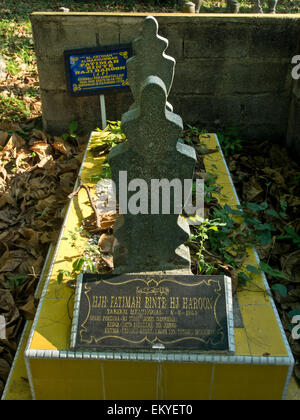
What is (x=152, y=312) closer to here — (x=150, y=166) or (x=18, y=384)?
(x=150, y=166)

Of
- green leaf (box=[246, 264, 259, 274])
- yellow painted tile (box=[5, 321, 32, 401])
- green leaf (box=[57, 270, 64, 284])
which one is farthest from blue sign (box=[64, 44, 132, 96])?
yellow painted tile (box=[5, 321, 32, 401])

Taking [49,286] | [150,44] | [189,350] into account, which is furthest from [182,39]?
[189,350]

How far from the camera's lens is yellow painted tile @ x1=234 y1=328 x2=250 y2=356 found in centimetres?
293

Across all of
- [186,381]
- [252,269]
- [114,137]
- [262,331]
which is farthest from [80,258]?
[114,137]

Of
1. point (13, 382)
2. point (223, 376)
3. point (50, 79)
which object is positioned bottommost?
point (13, 382)

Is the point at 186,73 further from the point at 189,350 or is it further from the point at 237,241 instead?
the point at 189,350

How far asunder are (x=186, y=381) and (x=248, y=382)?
1.32ft

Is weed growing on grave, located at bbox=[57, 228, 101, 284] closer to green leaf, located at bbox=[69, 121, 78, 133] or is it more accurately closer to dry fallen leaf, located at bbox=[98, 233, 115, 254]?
dry fallen leaf, located at bbox=[98, 233, 115, 254]

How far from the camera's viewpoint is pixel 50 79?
568 centimetres

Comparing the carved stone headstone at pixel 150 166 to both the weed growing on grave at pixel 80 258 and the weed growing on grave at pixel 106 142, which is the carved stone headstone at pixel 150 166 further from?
the weed growing on grave at pixel 106 142

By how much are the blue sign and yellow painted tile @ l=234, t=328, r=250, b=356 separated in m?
3.56

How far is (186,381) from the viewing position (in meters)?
2.99
